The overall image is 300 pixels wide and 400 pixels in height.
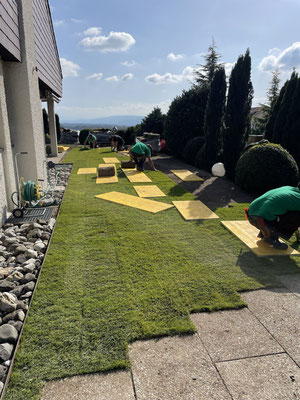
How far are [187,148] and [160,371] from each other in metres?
12.7

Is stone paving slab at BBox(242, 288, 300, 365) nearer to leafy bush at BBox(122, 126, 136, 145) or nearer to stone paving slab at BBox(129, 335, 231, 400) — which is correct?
stone paving slab at BBox(129, 335, 231, 400)

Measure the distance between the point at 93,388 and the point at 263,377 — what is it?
4.62ft

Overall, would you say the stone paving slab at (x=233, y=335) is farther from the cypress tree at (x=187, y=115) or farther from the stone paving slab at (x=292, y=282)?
the cypress tree at (x=187, y=115)

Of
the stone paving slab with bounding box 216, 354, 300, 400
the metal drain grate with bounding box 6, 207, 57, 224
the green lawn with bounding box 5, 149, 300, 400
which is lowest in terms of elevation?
the stone paving slab with bounding box 216, 354, 300, 400

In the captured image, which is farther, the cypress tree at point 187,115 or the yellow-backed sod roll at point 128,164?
the cypress tree at point 187,115

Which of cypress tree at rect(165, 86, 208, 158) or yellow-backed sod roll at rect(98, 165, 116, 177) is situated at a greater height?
cypress tree at rect(165, 86, 208, 158)

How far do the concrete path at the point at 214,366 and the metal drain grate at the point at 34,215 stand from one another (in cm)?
416

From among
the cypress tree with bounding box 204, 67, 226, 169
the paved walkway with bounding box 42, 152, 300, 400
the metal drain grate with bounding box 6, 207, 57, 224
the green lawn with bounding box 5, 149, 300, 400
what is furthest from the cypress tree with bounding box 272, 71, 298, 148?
the paved walkway with bounding box 42, 152, 300, 400

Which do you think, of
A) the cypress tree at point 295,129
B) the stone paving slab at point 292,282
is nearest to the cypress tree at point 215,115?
the cypress tree at point 295,129

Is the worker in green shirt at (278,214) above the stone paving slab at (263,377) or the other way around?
above

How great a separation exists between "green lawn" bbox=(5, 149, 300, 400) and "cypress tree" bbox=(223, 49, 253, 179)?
5.69 metres

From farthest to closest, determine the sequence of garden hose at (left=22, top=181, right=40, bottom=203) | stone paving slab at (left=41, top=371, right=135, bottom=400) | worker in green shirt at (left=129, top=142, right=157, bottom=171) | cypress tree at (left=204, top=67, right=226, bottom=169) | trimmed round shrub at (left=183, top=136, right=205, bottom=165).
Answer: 1. trimmed round shrub at (left=183, top=136, right=205, bottom=165)
2. cypress tree at (left=204, top=67, right=226, bottom=169)
3. worker in green shirt at (left=129, top=142, right=157, bottom=171)
4. garden hose at (left=22, top=181, right=40, bottom=203)
5. stone paving slab at (left=41, top=371, right=135, bottom=400)

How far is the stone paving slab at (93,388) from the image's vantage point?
2119 mm

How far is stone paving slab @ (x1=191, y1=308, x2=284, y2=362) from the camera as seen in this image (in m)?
2.56
